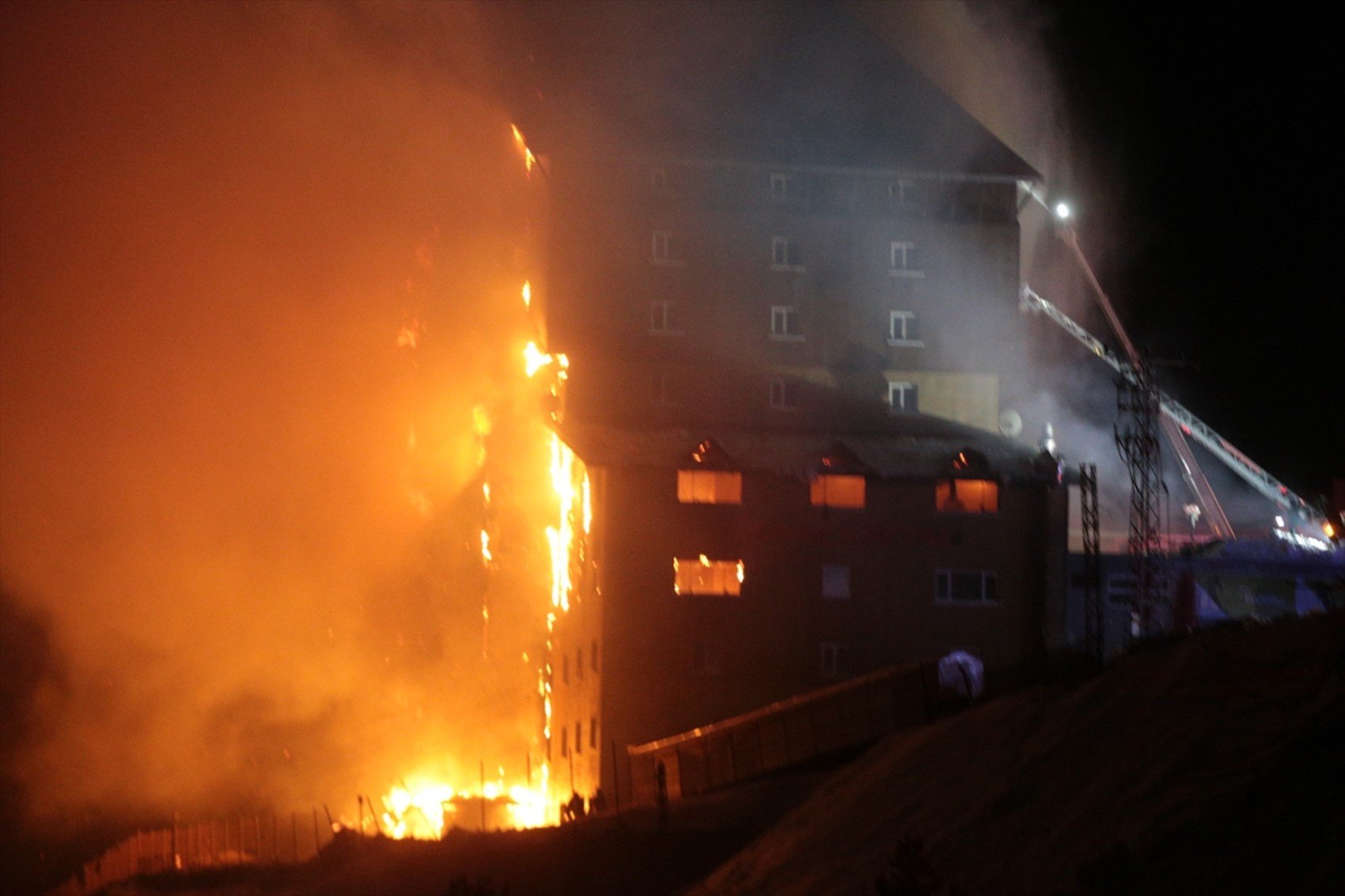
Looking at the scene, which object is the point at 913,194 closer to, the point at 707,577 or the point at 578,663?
the point at 707,577

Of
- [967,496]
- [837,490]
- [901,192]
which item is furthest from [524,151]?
[967,496]

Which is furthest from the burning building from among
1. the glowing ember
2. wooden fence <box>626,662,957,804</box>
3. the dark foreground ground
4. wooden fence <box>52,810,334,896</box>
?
the dark foreground ground

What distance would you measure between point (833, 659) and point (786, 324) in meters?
10.6

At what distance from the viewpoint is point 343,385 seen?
5484 centimetres

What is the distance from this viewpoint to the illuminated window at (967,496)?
33.8 meters

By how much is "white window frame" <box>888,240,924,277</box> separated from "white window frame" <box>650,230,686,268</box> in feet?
21.0

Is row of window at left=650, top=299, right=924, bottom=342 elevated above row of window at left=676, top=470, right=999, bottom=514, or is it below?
above

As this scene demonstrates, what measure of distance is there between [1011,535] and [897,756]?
17661 millimetres

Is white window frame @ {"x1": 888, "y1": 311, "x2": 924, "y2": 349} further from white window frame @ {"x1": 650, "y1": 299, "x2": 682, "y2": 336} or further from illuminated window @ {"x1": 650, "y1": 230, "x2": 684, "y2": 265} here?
illuminated window @ {"x1": 650, "y1": 230, "x2": 684, "y2": 265}

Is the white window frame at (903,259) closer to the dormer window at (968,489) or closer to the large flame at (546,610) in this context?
the dormer window at (968,489)

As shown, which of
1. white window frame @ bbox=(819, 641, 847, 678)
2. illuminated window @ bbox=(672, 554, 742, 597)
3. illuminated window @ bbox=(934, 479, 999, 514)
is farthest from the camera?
illuminated window @ bbox=(934, 479, 999, 514)

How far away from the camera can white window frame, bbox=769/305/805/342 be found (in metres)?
37.2

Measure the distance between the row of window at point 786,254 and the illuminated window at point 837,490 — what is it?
24.2ft

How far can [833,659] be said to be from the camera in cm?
3284
